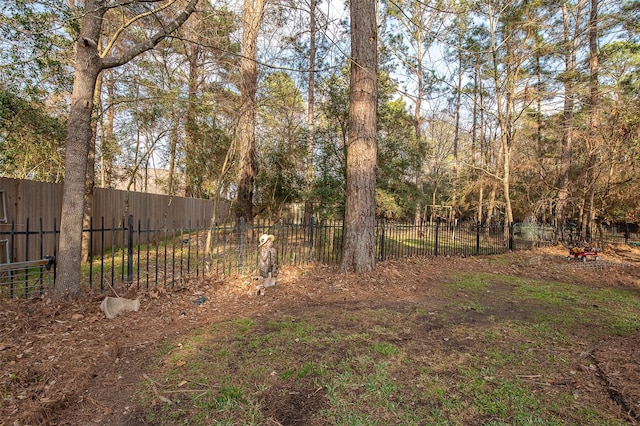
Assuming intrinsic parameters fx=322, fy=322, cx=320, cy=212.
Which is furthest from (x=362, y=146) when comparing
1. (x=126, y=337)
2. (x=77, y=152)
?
(x=126, y=337)

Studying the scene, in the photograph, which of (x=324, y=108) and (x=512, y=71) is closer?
(x=324, y=108)

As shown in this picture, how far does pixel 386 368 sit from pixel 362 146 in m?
4.86

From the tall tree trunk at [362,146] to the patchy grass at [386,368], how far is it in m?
2.03

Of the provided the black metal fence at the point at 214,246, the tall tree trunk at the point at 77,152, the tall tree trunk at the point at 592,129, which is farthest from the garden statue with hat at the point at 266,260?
the tall tree trunk at the point at 592,129

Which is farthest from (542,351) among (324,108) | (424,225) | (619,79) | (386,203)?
(619,79)

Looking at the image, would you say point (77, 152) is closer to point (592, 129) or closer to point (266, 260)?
point (266, 260)

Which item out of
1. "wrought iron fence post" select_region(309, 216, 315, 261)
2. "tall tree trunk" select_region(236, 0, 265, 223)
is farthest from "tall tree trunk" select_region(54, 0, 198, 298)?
"wrought iron fence post" select_region(309, 216, 315, 261)

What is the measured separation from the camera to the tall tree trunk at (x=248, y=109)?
872 centimetres

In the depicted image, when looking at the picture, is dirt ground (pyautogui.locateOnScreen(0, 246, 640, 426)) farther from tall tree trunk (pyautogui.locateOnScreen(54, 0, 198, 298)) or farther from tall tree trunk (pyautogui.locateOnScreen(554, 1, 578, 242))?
tall tree trunk (pyautogui.locateOnScreen(554, 1, 578, 242))

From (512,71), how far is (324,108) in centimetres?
1010

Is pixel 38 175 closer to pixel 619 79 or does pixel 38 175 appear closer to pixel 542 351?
pixel 542 351

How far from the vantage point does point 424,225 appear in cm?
1041

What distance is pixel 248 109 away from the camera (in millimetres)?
9742

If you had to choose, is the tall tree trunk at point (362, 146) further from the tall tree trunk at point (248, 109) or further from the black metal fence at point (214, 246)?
the tall tree trunk at point (248, 109)
